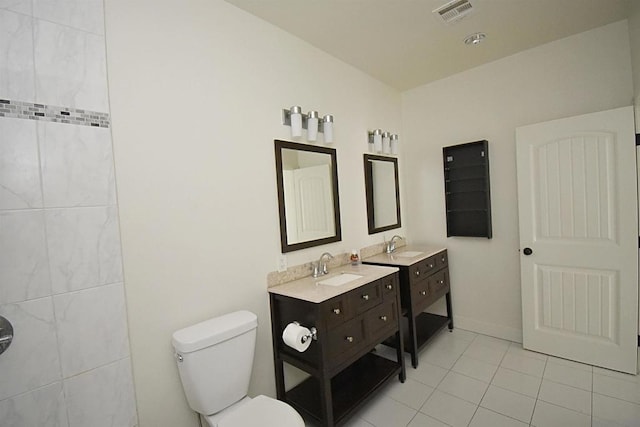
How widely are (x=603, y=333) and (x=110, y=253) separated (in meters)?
3.45

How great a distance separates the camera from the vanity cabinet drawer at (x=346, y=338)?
1697mm

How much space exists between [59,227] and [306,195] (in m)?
1.45

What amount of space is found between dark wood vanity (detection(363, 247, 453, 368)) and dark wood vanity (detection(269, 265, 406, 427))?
20 centimetres

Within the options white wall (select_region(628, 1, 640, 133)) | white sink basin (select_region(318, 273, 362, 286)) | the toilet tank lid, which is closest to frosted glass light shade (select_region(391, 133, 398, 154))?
white sink basin (select_region(318, 273, 362, 286))

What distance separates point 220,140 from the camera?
1.73m

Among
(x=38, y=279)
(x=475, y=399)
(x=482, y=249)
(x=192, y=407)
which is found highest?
(x=38, y=279)

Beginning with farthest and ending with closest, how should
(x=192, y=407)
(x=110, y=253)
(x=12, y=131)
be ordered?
(x=192, y=407), (x=110, y=253), (x=12, y=131)

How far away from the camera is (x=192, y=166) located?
5.26 ft

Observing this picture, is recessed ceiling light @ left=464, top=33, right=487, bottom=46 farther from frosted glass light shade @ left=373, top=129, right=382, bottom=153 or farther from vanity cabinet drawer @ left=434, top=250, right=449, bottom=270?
vanity cabinet drawer @ left=434, top=250, right=449, bottom=270

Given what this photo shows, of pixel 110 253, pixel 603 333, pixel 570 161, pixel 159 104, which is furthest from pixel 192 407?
pixel 570 161

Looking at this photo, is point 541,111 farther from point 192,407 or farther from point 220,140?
point 192,407

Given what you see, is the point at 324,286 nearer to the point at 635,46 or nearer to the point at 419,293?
the point at 419,293

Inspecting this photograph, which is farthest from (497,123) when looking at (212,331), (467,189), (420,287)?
(212,331)

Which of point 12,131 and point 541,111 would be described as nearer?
point 12,131
